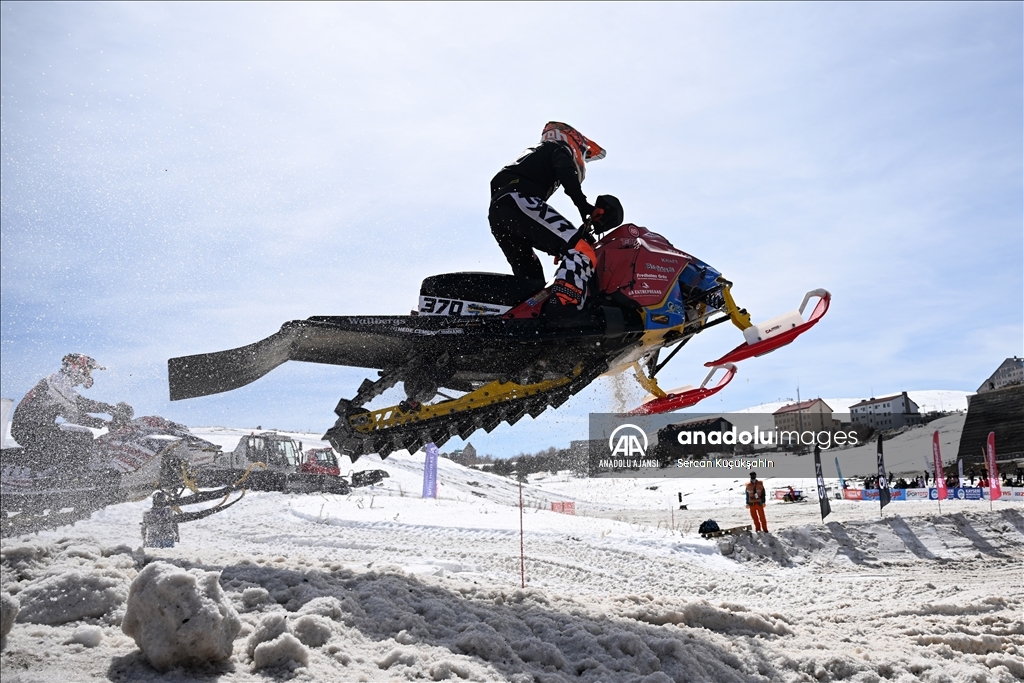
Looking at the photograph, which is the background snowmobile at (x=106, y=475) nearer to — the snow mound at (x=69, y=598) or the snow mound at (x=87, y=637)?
the snow mound at (x=69, y=598)

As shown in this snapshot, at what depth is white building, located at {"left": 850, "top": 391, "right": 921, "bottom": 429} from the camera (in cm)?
5881

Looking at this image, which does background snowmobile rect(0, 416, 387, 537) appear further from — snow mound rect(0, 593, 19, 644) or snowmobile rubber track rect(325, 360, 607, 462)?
snowmobile rubber track rect(325, 360, 607, 462)

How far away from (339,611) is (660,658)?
1665 mm

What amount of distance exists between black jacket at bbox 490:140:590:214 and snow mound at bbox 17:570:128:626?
3.94 m

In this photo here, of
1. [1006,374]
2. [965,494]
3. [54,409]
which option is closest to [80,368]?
[54,409]

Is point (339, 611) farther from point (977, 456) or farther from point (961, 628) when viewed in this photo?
point (977, 456)

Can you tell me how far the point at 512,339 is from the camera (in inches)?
211

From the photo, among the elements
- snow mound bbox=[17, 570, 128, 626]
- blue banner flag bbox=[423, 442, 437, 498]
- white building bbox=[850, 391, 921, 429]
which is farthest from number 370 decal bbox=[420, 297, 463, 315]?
white building bbox=[850, 391, 921, 429]

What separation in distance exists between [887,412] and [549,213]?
220 ft

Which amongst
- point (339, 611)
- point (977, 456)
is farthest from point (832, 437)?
point (339, 611)

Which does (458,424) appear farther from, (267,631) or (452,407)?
(267,631)

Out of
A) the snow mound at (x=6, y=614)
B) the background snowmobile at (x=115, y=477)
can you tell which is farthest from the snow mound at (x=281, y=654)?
the background snowmobile at (x=115, y=477)

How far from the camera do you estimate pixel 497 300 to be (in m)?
5.76

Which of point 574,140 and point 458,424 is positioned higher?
point 574,140
